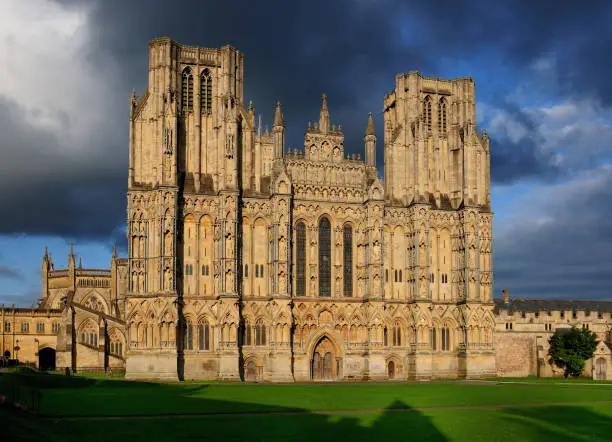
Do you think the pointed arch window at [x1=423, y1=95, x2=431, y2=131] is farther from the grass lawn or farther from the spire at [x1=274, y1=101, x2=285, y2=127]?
the grass lawn

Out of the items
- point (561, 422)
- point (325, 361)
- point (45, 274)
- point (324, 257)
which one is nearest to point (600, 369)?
point (325, 361)

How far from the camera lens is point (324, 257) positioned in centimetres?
8262

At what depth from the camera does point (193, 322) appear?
7700 centimetres

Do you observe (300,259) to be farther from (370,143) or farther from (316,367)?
(370,143)

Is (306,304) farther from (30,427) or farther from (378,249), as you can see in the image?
(30,427)

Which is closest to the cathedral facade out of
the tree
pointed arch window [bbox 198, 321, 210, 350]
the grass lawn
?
pointed arch window [bbox 198, 321, 210, 350]

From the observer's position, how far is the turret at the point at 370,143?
85000 millimetres

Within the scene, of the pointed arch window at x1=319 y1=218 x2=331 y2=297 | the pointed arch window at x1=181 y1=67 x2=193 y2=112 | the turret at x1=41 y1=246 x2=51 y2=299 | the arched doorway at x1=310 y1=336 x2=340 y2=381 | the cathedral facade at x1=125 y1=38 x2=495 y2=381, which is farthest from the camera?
the turret at x1=41 y1=246 x2=51 y2=299

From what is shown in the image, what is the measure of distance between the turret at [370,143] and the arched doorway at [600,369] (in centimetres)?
3281

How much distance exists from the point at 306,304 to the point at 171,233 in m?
15.5

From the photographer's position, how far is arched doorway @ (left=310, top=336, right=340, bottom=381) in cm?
8044

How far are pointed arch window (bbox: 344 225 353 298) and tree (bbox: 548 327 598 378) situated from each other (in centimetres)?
2453

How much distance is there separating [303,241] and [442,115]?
2233 centimetres

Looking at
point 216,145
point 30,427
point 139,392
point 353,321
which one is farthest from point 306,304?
point 30,427
